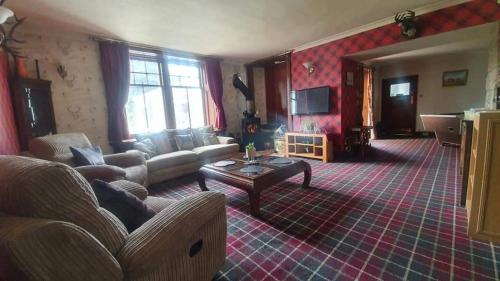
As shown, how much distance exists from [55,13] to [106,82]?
1120 millimetres

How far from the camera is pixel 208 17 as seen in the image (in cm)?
286

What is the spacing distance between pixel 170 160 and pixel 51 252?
2.76m

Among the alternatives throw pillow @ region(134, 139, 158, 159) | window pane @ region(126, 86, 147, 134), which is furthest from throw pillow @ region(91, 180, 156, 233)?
window pane @ region(126, 86, 147, 134)

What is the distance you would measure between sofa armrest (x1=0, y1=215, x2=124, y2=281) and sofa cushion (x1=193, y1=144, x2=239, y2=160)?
2963 mm

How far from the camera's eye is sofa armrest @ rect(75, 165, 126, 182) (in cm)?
202

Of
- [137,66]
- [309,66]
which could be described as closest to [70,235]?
[137,66]

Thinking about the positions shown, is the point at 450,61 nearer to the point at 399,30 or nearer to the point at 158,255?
the point at 399,30

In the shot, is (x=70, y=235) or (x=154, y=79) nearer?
(x=70, y=235)

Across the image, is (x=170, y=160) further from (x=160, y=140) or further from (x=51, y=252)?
(x=51, y=252)

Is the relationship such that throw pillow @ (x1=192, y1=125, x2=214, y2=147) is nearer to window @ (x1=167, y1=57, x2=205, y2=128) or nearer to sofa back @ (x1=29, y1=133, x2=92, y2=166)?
window @ (x1=167, y1=57, x2=205, y2=128)

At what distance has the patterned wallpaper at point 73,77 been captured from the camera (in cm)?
300

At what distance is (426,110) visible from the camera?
637cm

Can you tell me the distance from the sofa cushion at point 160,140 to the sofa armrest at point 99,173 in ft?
4.56

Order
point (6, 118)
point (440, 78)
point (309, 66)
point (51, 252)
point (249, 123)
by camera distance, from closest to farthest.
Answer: point (51, 252)
point (6, 118)
point (309, 66)
point (249, 123)
point (440, 78)
